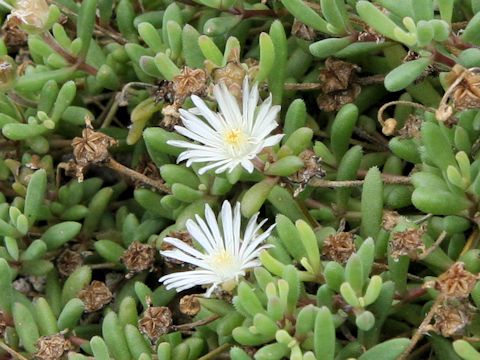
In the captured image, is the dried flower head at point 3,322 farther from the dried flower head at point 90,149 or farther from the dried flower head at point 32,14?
the dried flower head at point 32,14

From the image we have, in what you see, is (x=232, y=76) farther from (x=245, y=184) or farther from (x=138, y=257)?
(x=138, y=257)

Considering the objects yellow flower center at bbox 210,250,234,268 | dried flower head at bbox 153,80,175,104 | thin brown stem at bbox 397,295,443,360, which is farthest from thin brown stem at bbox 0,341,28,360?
thin brown stem at bbox 397,295,443,360

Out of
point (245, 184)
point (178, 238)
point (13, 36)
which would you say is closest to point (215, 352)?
point (178, 238)

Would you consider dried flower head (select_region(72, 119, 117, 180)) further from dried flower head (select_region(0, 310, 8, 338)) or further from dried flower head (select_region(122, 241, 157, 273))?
dried flower head (select_region(0, 310, 8, 338))

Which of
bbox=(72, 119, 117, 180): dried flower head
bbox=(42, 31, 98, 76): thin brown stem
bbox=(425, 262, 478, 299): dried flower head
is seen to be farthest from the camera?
bbox=(42, 31, 98, 76): thin brown stem

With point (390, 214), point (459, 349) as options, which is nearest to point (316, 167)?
point (390, 214)

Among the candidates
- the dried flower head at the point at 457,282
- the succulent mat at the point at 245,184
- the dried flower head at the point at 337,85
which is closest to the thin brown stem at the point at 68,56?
the succulent mat at the point at 245,184
